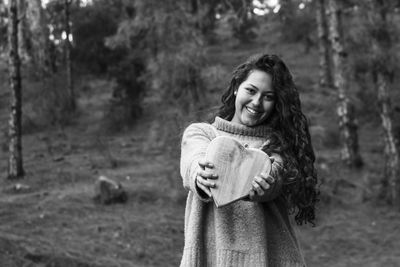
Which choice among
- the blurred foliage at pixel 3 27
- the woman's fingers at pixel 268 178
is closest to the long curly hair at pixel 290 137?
the woman's fingers at pixel 268 178

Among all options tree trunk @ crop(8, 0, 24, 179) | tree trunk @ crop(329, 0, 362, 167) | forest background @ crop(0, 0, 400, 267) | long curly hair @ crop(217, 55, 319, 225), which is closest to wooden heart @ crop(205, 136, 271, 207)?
long curly hair @ crop(217, 55, 319, 225)

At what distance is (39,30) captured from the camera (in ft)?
44.1

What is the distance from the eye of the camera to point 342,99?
43.9ft

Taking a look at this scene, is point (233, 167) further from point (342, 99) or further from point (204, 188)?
point (342, 99)

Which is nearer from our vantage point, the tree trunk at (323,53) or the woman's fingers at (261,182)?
the woman's fingers at (261,182)

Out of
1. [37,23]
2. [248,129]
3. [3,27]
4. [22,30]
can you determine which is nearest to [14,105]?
[37,23]

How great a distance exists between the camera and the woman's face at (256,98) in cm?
245

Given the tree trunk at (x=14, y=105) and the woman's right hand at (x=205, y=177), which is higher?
the woman's right hand at (x=205, y=177)

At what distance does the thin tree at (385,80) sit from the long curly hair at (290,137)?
31.1 feet

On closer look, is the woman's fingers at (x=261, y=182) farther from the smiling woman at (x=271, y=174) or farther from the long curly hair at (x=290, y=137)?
the long curly hair at (x=290, y=137)

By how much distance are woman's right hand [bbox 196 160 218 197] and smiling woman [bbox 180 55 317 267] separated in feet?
0.08

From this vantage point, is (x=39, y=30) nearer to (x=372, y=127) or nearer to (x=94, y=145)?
(x=94, y=145)

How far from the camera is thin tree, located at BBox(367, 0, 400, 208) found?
1142cm

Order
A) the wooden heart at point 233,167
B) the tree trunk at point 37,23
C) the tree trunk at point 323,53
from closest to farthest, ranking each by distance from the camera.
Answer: the wooden heart at point 233,167 → the tree trunk at point 37,23 → the tree trunk at point 323,53
